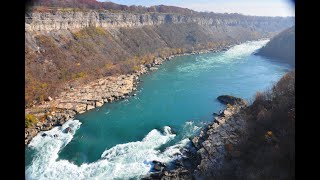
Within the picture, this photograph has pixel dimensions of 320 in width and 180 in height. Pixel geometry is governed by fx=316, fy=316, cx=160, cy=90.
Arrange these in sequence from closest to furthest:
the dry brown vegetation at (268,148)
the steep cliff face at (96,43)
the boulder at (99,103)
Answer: the dry brown vegetation at (268,148) < the boulder at (99,103) < the steep cliff face at (96,43)

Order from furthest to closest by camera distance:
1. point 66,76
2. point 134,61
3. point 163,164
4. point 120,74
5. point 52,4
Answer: point 52,4, point 134,61, point 120,74, point 66,76, point 163,164

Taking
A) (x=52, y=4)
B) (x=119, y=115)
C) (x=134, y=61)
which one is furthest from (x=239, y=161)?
→ (x=52, y=4)

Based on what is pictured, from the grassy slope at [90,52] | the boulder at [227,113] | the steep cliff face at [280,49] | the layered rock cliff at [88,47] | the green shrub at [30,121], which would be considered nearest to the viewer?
the green shrub at [30,121]

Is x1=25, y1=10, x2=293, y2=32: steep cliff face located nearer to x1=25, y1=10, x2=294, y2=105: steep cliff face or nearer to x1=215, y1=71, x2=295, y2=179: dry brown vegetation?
x1=25, y1=10, x2=294, y2=105: steep cliff face

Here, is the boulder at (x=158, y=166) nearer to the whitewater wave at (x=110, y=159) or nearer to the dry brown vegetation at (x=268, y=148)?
the whitewater wave at (x=110, y=159)

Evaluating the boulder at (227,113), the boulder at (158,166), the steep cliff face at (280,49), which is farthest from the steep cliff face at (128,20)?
the boulder at (158,166)

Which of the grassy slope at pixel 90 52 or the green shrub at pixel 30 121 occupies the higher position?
the grassy slope at pixel 90 52

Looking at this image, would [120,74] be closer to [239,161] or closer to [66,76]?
[66,76]

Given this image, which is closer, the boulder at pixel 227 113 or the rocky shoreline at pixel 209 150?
the rocky shoreline at pixel 209 150
